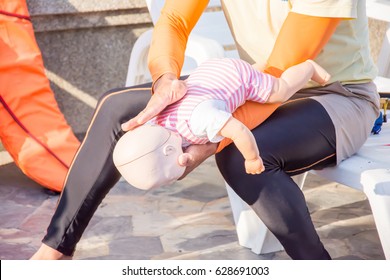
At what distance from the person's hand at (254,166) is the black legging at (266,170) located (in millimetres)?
87

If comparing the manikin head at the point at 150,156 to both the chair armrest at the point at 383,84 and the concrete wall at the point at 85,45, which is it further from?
the concrete wall at the point at 85,45

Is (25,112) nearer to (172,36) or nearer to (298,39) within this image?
(172,36)

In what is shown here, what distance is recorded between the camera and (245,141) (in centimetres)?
226

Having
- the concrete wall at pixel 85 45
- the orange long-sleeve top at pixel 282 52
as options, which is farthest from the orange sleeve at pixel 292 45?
the concrete wall at pixel 85 45

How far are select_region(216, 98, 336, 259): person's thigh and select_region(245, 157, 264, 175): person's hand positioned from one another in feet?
0.28

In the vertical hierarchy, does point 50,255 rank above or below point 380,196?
below

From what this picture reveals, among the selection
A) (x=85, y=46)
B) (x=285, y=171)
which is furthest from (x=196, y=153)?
(x=85, y=46)

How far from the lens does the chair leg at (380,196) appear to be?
2508 mm

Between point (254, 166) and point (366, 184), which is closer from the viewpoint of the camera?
point (254, 166)

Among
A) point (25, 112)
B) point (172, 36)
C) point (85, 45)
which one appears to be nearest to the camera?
point (172, 36)

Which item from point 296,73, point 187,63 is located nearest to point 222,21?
point 187,63

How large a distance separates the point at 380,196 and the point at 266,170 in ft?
1.18

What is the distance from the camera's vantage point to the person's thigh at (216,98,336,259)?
239 cm

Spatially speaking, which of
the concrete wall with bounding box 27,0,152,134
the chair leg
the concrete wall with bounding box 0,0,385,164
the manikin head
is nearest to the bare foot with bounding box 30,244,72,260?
the manikin head
